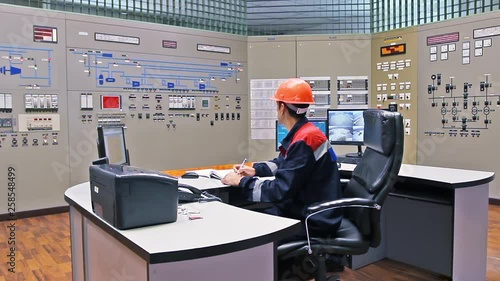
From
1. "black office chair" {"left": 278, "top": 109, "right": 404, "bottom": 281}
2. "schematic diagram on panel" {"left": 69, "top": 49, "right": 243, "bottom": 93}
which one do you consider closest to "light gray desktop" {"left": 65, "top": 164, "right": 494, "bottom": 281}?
"black office chair" {"left": 278, "top": 109, "right": 404, "bottom": 281}

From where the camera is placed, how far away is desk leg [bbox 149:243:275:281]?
139 centimetres

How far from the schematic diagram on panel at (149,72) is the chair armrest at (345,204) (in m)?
3.86

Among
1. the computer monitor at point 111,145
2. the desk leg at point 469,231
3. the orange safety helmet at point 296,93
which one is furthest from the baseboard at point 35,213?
the desk leg at point 469,231

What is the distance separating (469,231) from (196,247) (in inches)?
77.3

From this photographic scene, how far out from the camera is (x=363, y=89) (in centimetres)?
598

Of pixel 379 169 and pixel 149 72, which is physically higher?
pixel 149 72

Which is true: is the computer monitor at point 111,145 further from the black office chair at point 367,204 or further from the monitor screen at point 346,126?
the monitor screen at point 346,126

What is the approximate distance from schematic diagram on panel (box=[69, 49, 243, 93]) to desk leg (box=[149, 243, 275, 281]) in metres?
4.13

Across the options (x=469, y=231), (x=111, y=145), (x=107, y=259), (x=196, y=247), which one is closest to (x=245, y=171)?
(x=111, y=145)

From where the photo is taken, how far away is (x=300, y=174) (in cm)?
202

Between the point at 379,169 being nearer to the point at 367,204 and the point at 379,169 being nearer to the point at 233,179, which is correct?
the point at 367,204

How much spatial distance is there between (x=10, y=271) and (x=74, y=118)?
2.22 metres

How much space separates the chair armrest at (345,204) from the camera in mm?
2012

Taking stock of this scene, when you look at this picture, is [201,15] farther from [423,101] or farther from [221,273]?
[221,273]
